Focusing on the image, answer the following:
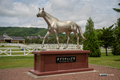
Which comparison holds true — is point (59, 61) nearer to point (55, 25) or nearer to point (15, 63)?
point (55, 25)

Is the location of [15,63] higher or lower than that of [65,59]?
lower

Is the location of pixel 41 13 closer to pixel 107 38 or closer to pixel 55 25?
pixel 55 25

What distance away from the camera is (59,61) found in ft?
24.8

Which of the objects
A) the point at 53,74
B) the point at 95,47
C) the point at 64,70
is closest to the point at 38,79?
the point at 53,74

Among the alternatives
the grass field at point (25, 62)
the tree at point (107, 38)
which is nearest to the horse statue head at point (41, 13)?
the grass field at point (25, 62)

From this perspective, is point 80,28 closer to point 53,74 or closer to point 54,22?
point 54,22

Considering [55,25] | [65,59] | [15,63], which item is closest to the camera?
[65,59]

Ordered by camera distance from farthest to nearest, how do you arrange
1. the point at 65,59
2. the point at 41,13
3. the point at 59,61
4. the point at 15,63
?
the point at 15,63, the point at 41,13, the point at 65,59, the point at 59,61

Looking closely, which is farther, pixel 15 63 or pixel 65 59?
pixel 15 63

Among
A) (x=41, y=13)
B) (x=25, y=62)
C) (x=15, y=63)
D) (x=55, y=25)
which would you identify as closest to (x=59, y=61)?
(x=55, y=25)

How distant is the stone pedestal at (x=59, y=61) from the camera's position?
23.2ft

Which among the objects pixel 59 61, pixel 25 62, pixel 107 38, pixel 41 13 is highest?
pixel 41 13

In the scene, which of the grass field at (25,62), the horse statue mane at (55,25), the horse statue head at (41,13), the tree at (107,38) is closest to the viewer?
the horse statue head at (41,13)

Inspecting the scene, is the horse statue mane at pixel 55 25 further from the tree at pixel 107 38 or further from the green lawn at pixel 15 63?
the tree at pixel 107 38
